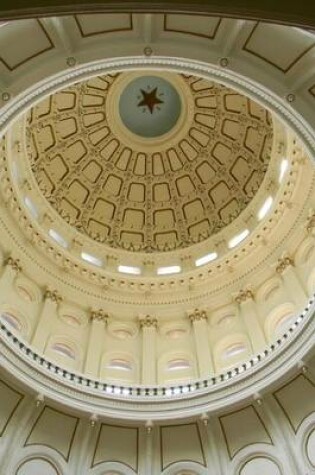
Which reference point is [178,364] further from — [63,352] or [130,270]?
[130,270]

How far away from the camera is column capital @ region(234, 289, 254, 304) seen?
24.3 meters

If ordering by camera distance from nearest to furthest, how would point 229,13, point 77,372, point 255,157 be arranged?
point 229,13 < point 77,372 < point 255,157

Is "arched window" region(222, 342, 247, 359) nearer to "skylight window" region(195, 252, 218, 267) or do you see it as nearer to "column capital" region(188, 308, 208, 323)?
"column capital" region(188, 308, 208, 323)

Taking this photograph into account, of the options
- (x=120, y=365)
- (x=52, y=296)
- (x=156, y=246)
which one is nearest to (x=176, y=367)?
(x=120, y=365)

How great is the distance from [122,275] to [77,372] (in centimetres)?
713

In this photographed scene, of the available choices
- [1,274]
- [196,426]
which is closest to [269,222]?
[196,426]

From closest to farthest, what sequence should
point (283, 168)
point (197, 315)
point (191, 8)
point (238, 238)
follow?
1. point (191, 8)
2. point (197, 315)
3. point (283, 168)
4. point (238, 238)

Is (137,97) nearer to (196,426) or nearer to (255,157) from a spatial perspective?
(255,157)

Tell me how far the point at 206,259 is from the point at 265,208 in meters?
3.76

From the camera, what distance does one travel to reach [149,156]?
31391mm

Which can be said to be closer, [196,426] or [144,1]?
[144,1]

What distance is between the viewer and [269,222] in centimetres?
2530

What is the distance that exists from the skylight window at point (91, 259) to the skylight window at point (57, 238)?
1.02m

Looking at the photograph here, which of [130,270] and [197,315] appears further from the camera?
[130,270]
